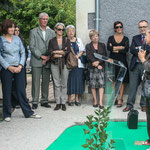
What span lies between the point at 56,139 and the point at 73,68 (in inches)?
110

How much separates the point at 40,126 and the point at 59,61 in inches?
73.6

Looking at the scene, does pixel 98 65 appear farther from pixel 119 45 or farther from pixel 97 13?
pixel 97 13

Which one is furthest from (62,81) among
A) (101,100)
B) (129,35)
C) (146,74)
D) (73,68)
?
(146,74)

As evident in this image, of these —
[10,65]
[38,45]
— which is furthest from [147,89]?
[38,45]

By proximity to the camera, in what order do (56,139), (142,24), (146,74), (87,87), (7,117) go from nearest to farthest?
(146,74)
(56,139)
(7,117)
(142,24)
(87,87)

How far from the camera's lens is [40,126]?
610cm

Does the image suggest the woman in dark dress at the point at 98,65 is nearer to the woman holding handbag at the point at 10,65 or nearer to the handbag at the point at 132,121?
the handbag at the point at 132,121

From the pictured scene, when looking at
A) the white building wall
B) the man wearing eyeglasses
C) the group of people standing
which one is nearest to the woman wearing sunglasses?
the group of people standing

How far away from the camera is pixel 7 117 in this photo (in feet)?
21.3

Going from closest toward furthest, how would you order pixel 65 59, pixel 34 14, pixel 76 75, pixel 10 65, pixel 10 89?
pixel 10 65 → pixel 10 89 → pixel 65 59 → pixel 76 75 → pixel 34 14

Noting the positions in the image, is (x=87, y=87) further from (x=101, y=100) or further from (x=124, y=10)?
(x=124, y=10)

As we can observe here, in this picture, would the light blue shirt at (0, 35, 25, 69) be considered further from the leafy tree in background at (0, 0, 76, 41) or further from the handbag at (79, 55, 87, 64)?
the leafy tree in background at (0, 0, 76, 41)

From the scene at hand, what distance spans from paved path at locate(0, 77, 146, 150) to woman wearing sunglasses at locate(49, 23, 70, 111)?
0.40m

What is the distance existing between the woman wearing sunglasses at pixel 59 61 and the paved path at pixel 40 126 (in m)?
0.40
